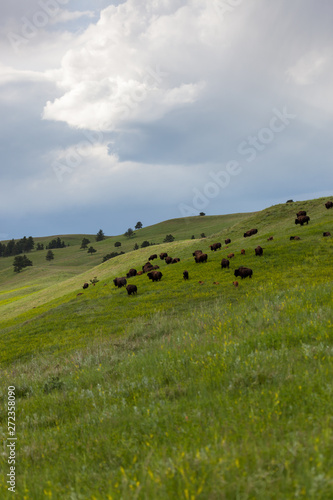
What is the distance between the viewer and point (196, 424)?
4047mm

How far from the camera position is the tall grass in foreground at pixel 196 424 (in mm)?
2918

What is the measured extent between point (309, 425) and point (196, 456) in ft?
4.88

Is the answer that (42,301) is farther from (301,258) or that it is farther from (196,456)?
(196,456)

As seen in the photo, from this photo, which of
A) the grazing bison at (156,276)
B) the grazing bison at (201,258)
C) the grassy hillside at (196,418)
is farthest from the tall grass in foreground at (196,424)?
the grazing bison at (201,258)

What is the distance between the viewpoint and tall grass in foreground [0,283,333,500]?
2918 mm

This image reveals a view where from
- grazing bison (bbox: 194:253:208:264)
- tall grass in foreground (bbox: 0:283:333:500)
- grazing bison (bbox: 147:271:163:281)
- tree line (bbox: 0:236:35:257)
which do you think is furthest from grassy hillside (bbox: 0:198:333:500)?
tree line (bbox: 0:236:35:257)

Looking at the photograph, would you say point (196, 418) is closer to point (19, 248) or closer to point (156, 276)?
point (156, 276)

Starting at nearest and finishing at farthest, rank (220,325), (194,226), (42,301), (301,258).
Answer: (220,325) < (301,258) < (42,301) < (194,226)

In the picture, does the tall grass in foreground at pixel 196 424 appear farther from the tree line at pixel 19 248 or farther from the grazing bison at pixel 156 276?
the tree line at pixel 19 248

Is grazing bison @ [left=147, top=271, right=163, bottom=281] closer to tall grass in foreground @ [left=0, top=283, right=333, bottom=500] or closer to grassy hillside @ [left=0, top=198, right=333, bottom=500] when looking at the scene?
grassy hillside @ [left=0, top=198, right=333, bottom=500]

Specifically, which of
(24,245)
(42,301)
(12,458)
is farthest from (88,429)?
(24,245)

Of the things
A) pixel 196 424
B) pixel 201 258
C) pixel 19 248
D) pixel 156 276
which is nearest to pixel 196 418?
pixel 196 424

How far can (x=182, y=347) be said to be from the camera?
7.75 metres

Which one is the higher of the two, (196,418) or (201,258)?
(201,258)
